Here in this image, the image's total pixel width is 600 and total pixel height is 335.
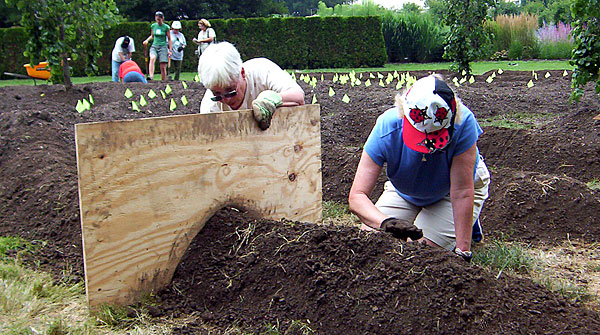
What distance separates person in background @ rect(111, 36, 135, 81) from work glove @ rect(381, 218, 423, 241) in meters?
9.95

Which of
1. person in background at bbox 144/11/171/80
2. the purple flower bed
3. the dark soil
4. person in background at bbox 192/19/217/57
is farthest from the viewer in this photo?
the purple flower bed

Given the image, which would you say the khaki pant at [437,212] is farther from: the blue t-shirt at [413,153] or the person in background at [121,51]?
the person in background at [121,51]

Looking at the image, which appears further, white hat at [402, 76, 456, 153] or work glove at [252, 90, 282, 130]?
work glove at [252, 90, 282, 130]

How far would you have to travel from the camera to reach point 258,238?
290 cm

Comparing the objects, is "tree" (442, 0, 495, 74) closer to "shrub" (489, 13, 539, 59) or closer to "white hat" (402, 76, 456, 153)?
"shrub" (489, 13, 539, 59)

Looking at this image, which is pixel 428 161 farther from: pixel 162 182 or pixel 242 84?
pixel 162 182

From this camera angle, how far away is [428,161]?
9.11 feet

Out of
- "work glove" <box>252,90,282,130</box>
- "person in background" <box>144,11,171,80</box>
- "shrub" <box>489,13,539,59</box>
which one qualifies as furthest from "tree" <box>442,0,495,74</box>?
"work glove" <box>252,90,282,130</box>

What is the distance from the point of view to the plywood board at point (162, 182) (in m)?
2.51

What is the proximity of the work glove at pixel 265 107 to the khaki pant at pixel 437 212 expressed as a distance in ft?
2.80

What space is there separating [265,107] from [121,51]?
32.7ft

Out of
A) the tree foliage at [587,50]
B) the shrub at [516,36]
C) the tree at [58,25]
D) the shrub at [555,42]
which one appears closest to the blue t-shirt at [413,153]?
the tree foliage at [587,50]

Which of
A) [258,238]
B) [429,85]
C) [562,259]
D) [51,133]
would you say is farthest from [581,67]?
[51,133]

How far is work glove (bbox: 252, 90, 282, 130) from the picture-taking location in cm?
303
